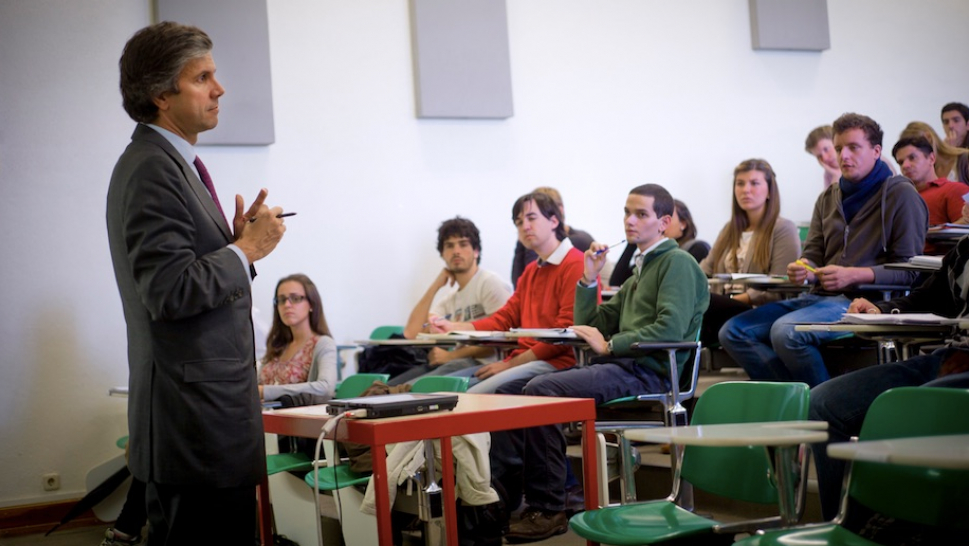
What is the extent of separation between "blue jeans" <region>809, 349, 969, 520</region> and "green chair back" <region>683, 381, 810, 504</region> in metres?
0.26

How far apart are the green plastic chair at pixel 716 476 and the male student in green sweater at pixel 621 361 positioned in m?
1.05

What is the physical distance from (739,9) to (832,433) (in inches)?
184

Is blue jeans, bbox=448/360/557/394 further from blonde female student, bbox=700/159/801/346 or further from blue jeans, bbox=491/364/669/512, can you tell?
blonde female student, bbox=700/159/801/346

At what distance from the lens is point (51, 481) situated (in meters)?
5.03

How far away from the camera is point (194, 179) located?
1.94 m

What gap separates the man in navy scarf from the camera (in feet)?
12.0

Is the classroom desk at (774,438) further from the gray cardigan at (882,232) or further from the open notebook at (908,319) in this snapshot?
the gray cardigan at (882,232)

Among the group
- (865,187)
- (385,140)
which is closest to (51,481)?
(385,140)

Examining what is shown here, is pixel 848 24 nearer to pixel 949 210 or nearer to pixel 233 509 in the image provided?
pixel 949 210

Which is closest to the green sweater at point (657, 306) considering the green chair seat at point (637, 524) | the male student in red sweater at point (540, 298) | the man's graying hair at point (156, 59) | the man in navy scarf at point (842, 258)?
the male student in red sweater at point (540, 298)

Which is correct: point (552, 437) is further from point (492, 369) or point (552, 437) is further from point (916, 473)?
point (916, 473)

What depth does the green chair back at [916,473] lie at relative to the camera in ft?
5.90

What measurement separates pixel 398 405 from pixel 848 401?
1141 mm

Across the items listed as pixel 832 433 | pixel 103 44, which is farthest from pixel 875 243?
pixel 103 44
